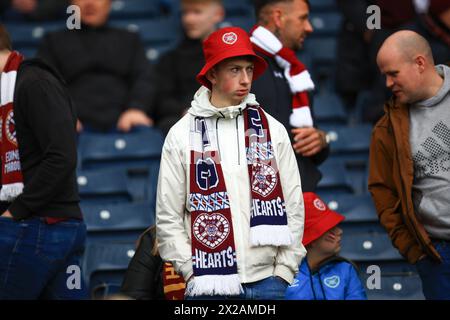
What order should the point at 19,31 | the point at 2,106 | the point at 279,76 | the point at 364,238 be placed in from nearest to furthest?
the point at 2,106, the point at 279,76, the point at 364,238, the point at 19,31

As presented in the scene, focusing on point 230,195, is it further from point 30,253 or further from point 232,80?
point 30,253

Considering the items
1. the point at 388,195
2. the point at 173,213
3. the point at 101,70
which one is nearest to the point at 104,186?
the point at 101,70

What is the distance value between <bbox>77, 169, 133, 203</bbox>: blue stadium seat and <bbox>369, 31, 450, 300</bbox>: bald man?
2242 mm

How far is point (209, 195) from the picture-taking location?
445 cm

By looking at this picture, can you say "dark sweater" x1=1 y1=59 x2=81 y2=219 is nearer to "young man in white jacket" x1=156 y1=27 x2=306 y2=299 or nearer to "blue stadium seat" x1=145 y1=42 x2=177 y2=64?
"young man in white jacket" x1=156 y1=27 x2=306 y2=299

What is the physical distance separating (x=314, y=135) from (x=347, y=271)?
2.36 ft

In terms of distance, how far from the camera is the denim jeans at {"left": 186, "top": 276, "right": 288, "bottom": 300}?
441 cm

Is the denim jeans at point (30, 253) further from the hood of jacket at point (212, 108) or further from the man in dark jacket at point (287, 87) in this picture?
the man in dark jacket at point (287, 87)

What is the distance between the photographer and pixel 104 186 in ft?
23.0

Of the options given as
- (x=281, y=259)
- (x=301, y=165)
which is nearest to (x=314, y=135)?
(x=301, y=165)

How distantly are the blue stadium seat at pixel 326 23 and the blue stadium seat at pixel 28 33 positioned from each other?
2044 millimetres

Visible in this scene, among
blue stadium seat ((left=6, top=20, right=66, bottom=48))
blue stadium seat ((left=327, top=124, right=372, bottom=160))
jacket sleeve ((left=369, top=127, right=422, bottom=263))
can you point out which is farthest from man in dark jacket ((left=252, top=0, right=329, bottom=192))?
blue stadium seat ((left=6, top=20, right=66, bottom=48))

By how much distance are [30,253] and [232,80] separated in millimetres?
1245
